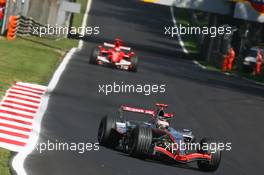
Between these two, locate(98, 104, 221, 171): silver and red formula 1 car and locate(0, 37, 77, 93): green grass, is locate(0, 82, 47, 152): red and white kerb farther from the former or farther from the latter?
locate(98, 104, 221, 171): silver and red formula 1 car

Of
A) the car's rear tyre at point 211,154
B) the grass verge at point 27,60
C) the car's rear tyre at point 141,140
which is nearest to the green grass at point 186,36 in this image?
the grass verge at point 27,60

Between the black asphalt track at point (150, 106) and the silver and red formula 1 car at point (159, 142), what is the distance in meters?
0.24

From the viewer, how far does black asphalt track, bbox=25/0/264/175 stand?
1534 centimetres

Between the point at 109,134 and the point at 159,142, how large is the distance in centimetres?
134

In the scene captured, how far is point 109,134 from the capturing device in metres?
17.2

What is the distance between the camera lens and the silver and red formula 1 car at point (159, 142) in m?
15.8

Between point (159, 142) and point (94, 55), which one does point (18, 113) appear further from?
point (94, 55)

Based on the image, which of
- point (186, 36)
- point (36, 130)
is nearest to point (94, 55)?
point (36, 130)

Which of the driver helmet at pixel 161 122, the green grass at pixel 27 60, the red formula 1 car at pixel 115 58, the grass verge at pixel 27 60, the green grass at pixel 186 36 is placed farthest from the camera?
the green grass at pixel 186 36

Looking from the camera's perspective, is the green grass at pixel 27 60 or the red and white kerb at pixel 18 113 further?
the green grass at pixel 27 60

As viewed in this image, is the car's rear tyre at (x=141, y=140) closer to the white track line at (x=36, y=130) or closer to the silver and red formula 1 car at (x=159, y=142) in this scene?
the silver and red formula 1 car at (x=159, y=142)

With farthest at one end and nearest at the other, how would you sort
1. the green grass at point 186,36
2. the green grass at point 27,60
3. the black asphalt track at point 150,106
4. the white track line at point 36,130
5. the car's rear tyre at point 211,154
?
the green grass at point 186,36, the green grass at point 27,60, the car's rear tyre at point 211,154, the black asphalt track at point 150,106, the white track line at point 36,130

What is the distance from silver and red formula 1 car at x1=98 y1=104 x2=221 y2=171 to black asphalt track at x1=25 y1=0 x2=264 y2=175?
0.77 feet

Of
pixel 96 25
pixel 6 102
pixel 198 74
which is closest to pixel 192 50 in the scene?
pixel 96 25
